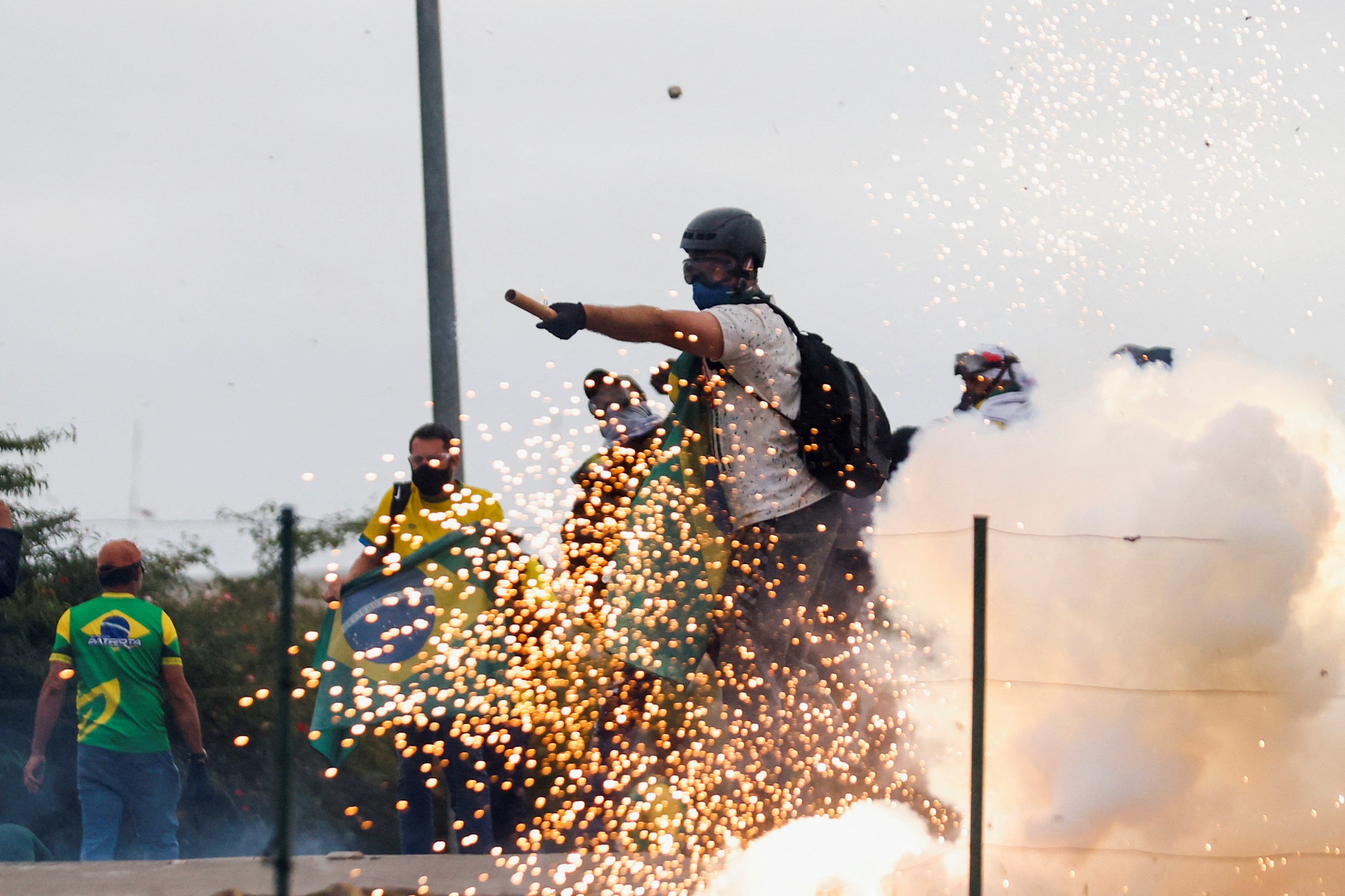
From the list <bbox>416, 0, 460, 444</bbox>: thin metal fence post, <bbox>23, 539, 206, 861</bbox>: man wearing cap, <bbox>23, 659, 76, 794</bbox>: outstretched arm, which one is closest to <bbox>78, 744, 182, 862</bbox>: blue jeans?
<bbox>23, 539, 206, 861</bbox>: man wearing cap

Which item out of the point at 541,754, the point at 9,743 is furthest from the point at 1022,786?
the point at 9,743

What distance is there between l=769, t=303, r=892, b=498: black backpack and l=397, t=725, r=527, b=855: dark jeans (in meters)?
1.52

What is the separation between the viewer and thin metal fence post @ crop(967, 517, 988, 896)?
4.88m

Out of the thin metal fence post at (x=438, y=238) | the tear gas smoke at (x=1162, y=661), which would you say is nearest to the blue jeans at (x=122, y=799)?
the thin metal fence post at (x=438, y=238)

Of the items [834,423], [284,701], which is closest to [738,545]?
[834,423]

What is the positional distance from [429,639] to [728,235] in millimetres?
1786

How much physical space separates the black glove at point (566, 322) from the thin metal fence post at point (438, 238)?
2.76 m

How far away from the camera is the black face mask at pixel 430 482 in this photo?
5.81 m

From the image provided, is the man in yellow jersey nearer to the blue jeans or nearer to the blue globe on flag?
the blue globe on flag

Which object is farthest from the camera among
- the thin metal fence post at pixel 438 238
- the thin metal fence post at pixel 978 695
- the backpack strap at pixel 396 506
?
the thin metal fence post at pixel 438 238

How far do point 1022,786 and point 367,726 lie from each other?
241 cm

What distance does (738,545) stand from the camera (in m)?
4.97

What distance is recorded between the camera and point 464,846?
5645mm

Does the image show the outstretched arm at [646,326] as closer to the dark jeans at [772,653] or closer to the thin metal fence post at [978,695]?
the dark jeans at [772,653]
